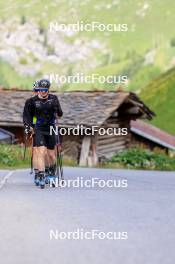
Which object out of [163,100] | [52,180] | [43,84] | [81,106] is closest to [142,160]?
[81,106]

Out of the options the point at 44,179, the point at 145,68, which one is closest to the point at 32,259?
the point at 44,179

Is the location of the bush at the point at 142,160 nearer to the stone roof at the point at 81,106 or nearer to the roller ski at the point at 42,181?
the stone roof at the point at 81,106

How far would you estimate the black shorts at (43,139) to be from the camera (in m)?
10.2

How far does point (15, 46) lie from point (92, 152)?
151410 millimetres

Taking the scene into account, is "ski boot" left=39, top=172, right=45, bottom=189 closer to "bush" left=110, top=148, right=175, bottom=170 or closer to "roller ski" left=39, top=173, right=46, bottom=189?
"roller ski" left=39, top=173, right=46, bottom=189

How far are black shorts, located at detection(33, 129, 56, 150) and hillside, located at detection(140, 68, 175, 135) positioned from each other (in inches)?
2896

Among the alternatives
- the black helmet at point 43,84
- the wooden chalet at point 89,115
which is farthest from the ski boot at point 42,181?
the wooden chalet at point 89,115

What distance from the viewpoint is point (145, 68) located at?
15912 centimetres

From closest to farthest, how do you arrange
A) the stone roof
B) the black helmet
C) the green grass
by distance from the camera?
1. the black helmet
2. the green grass
3. the stone roof

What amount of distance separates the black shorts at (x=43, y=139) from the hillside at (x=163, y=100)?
73.6 metres

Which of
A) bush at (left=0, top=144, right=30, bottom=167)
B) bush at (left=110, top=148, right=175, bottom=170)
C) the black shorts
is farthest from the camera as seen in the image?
bush at (left=110, top=148, right=175, bottom=170)

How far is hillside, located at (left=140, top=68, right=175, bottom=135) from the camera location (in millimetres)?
86188

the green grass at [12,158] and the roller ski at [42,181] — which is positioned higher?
the green grass at [12,158]

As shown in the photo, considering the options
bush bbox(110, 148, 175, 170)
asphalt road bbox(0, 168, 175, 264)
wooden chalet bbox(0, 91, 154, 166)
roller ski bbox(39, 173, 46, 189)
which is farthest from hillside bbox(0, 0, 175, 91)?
asphalt road bbox(0, 168, 175, 264)
